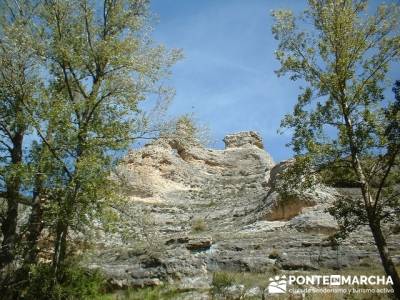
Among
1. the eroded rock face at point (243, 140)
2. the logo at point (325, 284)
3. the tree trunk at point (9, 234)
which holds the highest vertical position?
the eroded rock face at point (243, 140)

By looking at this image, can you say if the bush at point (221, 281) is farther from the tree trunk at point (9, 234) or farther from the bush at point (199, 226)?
the bush at point (199, 226)

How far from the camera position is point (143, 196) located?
41.2m

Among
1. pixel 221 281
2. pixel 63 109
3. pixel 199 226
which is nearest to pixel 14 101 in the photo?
pixel 63 109

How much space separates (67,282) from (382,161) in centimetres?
924

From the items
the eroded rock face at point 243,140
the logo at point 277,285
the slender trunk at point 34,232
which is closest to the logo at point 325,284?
the logo at point 277,285

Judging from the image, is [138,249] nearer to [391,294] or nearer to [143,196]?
[391,294]

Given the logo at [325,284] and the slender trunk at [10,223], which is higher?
the slender trunk at [10,223]

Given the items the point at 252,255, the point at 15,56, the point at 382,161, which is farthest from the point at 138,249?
the point at 382,161

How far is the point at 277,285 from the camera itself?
13.9m

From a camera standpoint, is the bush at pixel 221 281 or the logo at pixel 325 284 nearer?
the logo at pixel 325 284

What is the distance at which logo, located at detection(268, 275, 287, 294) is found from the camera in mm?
13539

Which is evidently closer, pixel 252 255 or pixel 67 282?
pixel 67 282

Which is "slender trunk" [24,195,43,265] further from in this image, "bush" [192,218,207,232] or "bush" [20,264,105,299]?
"bush" [192,218,207,232]

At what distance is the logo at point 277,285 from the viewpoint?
533 inches
